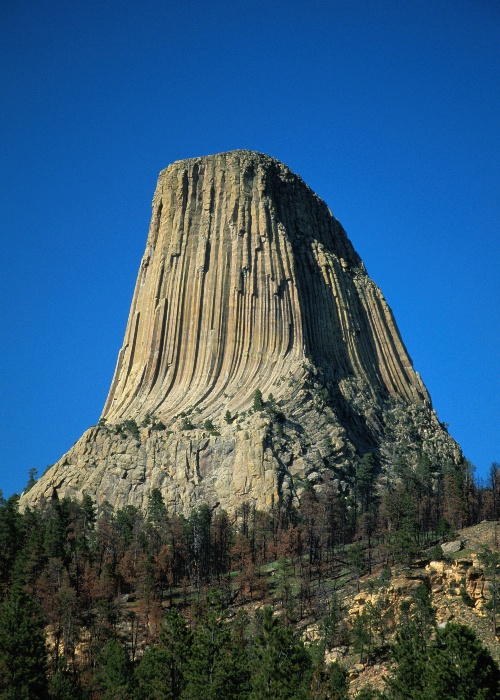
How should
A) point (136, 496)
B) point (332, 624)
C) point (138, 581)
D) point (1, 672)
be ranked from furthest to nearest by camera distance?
point (136, 496)
point (138, 581)
point (332, 624)
point (1, 672)

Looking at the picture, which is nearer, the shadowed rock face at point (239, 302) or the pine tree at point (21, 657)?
the pine tree at point (21, 657)

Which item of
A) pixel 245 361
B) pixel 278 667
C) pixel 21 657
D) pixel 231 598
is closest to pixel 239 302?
pixel 245 361

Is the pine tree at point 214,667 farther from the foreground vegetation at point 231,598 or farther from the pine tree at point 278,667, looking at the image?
the pine tree at point 278,667

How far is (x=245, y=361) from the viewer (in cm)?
12400

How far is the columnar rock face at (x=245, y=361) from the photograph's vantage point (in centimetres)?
10931

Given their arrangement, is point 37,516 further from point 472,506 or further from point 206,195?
point 206,195

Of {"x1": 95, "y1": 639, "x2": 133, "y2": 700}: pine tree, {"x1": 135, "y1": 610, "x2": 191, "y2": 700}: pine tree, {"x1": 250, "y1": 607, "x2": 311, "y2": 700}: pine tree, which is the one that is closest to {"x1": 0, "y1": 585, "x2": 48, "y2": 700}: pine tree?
{"x1": 95, "y1": 639, "x2": 133, "y2": 700}: pine tree

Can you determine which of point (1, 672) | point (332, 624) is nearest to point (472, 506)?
point (332, 624)

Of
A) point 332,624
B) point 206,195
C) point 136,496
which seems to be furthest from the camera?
point 206,195

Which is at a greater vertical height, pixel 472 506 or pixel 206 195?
pixel 206 195

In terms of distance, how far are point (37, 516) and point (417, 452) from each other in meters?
44.4

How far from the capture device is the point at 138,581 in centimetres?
8144

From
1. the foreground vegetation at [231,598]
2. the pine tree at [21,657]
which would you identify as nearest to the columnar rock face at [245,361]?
the foreground vegetation at [231,598]

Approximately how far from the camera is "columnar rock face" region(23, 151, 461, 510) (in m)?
109
